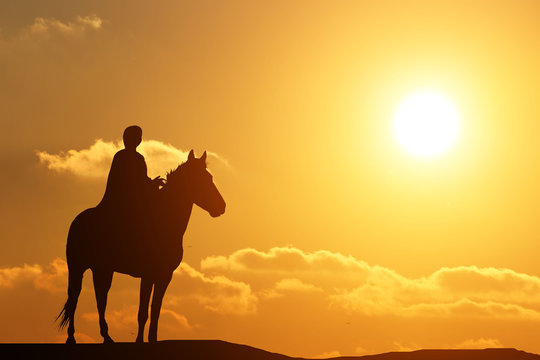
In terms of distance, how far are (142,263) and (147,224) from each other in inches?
36.6

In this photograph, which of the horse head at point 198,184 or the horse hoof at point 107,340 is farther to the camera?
the horse head at point 198,184

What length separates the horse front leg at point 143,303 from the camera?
59.5 ft

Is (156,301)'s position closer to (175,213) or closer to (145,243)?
(145,243)

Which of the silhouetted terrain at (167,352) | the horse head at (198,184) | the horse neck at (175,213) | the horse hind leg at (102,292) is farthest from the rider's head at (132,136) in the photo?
the silhouetted terrain at (167,352)

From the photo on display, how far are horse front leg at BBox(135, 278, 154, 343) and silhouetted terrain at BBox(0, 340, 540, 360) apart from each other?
52 centimetres

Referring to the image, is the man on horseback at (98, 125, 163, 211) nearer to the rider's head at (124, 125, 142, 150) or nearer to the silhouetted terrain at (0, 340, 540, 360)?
the rider's head at (124, 125, 142, 150)

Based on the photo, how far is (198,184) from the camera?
1925 centimetres

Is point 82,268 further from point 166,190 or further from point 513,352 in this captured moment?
point 513,352

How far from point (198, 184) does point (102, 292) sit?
339 centimetres

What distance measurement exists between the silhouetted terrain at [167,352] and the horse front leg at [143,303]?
52 centimetres

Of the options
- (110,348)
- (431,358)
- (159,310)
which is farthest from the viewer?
(431,358)

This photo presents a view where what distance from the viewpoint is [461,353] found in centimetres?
2047

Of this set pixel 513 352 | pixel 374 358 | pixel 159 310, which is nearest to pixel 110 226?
pixel 159 310

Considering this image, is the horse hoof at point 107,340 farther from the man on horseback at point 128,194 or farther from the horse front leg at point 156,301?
the man on horseback at point 128,194
